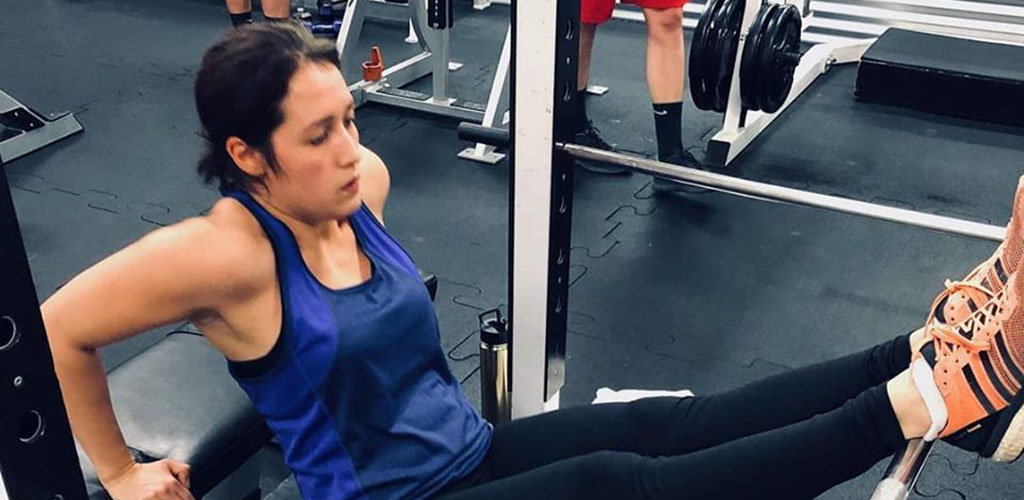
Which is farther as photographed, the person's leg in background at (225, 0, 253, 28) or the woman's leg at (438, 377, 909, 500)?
the person's leg in background at (225, 0, 253, 28)

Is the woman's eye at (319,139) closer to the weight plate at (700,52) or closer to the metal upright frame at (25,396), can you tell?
the metal upright frame at (25,396)

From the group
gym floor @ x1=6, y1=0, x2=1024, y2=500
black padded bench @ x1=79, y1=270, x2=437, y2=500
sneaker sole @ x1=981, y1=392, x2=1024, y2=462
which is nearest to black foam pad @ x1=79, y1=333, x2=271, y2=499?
black padded bench @ x1=79, y1=270, x2=437, y2=500

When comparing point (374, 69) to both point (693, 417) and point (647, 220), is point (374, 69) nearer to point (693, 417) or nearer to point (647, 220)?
point (647, 220)

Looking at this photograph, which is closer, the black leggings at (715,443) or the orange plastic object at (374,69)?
the black leggings at (715,443)

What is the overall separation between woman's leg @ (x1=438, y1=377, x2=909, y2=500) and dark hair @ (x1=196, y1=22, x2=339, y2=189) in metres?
0.55

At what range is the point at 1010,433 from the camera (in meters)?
1.18

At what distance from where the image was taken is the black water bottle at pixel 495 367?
1796mm

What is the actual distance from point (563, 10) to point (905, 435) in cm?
76

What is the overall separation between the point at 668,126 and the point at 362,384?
2.33 m

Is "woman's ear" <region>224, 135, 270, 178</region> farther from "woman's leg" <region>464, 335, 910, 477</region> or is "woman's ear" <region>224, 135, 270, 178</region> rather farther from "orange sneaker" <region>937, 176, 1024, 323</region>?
"orange sneaker" <region>937, 176, 1024, 323</region>

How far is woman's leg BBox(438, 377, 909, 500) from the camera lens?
121 centimetres

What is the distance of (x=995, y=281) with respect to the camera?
1261 millimetres

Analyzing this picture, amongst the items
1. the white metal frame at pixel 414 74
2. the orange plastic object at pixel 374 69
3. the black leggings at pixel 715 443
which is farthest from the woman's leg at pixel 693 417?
the orange plastic object at pixel 374 69

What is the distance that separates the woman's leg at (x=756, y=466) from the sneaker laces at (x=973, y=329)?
0.31ft
